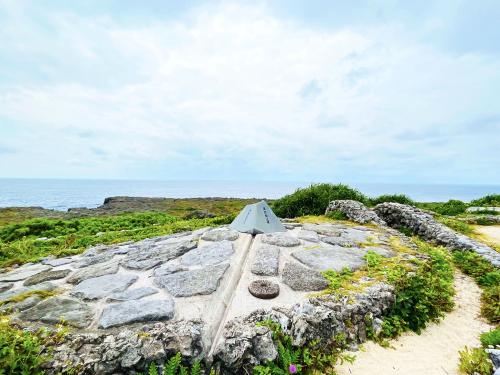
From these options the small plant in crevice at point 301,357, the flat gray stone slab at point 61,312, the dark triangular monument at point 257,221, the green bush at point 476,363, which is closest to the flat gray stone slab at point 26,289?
the flat gray stone slab at point 61,312

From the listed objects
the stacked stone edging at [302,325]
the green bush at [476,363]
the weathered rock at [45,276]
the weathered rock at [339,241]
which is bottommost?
the green bush at [476,363]

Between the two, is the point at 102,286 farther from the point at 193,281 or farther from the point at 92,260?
the point at 92,260

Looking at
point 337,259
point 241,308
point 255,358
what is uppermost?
point 337,259

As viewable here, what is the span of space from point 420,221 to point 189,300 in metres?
8.96

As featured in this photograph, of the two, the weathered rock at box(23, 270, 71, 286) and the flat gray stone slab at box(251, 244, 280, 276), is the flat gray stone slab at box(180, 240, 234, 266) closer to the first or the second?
the flat gray stone slab at box(251, 244, 280, 276)

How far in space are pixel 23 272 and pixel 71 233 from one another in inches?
231

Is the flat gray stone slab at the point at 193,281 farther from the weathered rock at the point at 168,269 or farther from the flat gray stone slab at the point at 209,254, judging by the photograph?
the flat gray stone slab at the point at 209,254

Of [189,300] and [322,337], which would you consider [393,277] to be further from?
[189,300]

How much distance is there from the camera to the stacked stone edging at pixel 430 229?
735cm

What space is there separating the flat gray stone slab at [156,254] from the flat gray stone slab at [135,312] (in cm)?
131

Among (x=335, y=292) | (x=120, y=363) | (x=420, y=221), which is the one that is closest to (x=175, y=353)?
(x=120, y=363)

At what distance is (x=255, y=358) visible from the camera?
3.10 meters

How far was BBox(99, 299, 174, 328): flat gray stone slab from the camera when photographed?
333 centimetres

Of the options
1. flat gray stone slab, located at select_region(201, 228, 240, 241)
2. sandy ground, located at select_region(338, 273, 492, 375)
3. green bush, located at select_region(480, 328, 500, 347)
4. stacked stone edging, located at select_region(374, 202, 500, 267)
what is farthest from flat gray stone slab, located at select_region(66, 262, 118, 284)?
stacked stone edging, located at select_region(374, 202, 500, 267)
